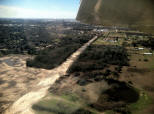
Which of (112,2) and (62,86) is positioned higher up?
(112,2)

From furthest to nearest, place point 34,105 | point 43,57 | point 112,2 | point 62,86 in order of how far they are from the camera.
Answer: point 43,57
point 62,86
point 34,105
point 112,2

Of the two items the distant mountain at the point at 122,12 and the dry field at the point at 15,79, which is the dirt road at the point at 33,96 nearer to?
the dry field at the point at 15,79

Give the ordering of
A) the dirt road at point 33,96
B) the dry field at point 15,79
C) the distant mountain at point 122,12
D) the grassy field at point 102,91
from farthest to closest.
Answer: the dry field at point 15,79 → the dirt road at point 33,96 → the grassy field at point 102,91 → the distant mountain at point 122,12

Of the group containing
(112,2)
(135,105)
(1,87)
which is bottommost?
(1,87)

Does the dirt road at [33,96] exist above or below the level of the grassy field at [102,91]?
below

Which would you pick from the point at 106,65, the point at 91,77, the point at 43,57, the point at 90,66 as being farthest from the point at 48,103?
the point at 43,57

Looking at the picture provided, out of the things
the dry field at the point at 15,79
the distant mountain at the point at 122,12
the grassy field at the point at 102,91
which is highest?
the distant mountain at the point at 122,12

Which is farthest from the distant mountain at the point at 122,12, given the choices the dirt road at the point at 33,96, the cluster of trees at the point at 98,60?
the cluster of trees at the point at 98,60

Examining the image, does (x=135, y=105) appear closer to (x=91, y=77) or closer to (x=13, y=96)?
(x=91, y=77)
